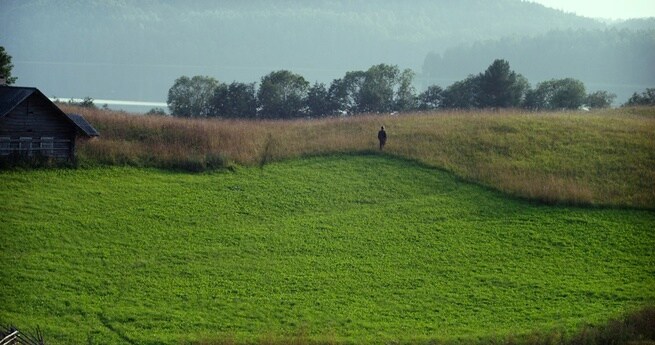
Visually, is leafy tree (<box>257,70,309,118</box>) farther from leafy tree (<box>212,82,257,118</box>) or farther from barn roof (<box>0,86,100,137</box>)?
barn roof (<box>0,86,100,137</box>)

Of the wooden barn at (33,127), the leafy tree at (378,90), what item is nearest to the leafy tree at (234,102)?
the leafy tree at (378,90)

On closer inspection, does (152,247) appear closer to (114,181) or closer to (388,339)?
(114,181)

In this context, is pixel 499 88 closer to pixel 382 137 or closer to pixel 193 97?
pixel 193 97

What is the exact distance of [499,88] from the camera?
212 feet

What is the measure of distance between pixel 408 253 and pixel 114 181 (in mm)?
14514

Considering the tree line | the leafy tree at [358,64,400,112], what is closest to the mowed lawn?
the tree line

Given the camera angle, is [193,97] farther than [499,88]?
Yes

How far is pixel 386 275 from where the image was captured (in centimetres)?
2477

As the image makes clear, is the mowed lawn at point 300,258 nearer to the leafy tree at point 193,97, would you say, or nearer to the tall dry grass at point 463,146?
the tall dry grass at point 463,146

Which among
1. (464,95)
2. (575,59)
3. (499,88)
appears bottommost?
(464,95)

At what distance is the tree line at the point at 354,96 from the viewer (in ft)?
211

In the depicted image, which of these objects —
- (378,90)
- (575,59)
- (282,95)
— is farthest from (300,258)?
(575,59)

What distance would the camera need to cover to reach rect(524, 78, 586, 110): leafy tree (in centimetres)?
6588

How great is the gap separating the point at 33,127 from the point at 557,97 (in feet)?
156
